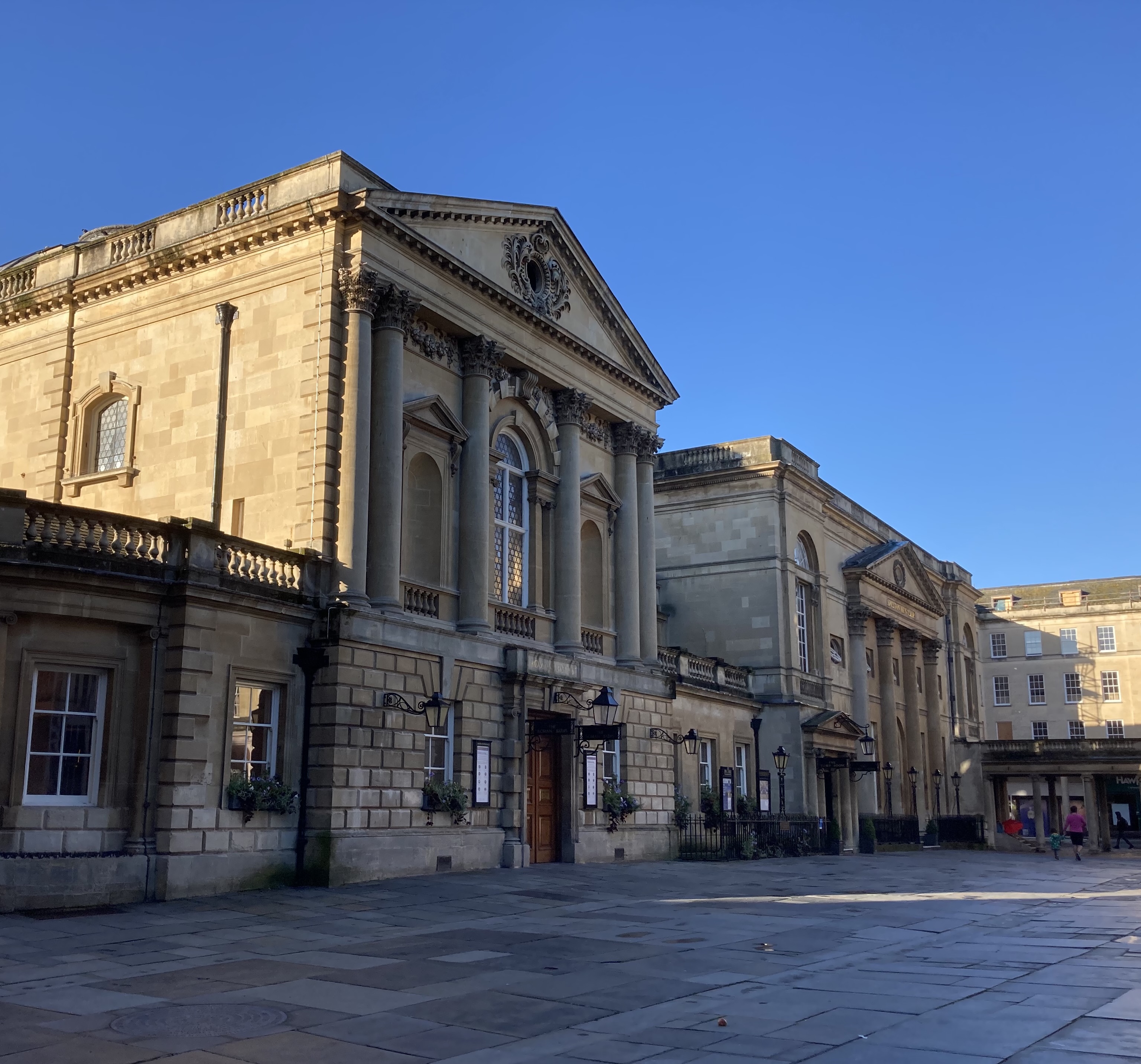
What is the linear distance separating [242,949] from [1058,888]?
59.8ft

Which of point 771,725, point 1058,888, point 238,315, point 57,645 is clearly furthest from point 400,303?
point 771,725

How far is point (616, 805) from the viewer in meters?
29.2

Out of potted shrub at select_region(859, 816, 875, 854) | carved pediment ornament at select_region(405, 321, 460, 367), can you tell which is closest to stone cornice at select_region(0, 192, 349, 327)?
carved pediment ornament at select_region(405, 321, 460, 367)

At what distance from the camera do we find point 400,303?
2412cm

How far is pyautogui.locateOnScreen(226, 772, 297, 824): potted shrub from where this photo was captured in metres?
19.8

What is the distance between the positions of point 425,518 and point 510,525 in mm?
3391

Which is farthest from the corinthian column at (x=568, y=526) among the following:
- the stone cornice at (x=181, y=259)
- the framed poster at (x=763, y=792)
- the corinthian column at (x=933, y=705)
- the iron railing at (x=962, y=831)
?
the corinthian column at (x=933, y=705)

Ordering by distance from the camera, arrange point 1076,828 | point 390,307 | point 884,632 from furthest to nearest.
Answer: point 884,632
point 1076,828
point 390,307

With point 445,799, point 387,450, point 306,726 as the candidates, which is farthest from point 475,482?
point 306,726

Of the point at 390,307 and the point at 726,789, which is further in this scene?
the point at 726,789

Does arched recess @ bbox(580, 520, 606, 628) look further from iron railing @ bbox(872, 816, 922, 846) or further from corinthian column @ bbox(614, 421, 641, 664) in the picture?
iron railing @ bbox(872, 816, 922, 846)

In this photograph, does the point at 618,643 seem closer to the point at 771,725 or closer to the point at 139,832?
the point at 771,725

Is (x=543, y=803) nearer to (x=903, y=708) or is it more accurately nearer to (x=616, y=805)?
(x=616, y=805)

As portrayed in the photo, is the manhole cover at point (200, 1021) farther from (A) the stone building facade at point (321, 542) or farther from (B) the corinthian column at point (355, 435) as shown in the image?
(B) the corinthian column at point (355, 435)
